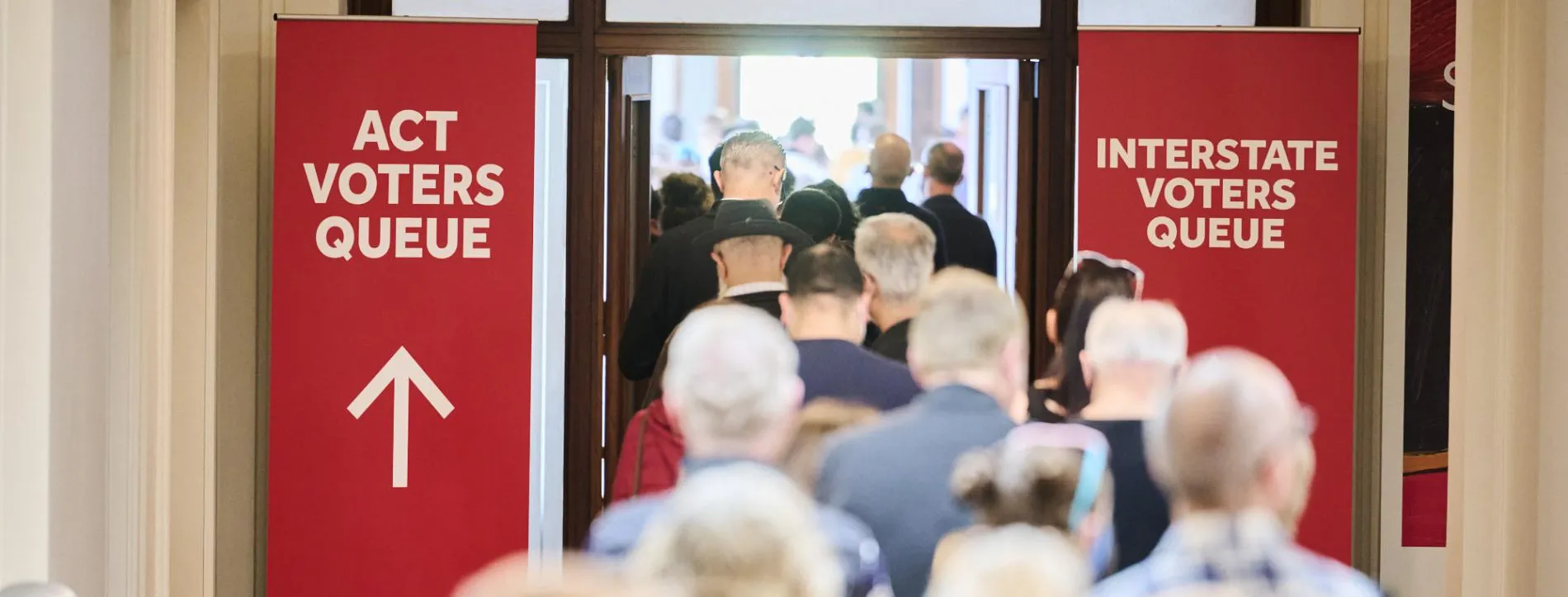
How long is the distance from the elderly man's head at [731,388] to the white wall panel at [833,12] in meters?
3.11

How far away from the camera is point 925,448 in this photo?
336cm

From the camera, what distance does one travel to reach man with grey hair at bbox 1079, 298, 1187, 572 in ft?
10.8

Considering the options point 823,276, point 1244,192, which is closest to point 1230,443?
point 823,276

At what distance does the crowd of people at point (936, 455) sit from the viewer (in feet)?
7.75

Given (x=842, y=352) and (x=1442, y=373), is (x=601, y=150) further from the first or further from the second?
(x=1442, y=373)

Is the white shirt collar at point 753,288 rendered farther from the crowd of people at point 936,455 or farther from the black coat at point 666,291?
the black coat at point 666,291

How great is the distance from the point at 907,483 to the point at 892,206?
3.08 metres

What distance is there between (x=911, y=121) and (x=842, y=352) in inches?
96.6

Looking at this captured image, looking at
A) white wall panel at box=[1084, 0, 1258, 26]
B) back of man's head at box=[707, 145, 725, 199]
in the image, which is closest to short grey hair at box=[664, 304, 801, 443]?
back of man's head at box=[707, 145, 725, 199]

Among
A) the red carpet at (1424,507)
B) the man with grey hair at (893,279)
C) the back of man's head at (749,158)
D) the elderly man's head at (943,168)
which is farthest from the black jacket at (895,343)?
the red carpet at (1424,507)

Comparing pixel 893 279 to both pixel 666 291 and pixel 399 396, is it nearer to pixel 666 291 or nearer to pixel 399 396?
pixel 666 291

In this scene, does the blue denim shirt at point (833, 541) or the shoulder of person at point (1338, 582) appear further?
the blue denim shirt at point (833, 541)

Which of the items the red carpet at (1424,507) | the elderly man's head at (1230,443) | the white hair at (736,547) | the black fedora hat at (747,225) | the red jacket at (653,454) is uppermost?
the black fedora hat at (747,225)

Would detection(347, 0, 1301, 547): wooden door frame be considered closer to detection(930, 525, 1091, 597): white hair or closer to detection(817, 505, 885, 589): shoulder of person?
detection(817, 505, 885, 589): shoulder of person
